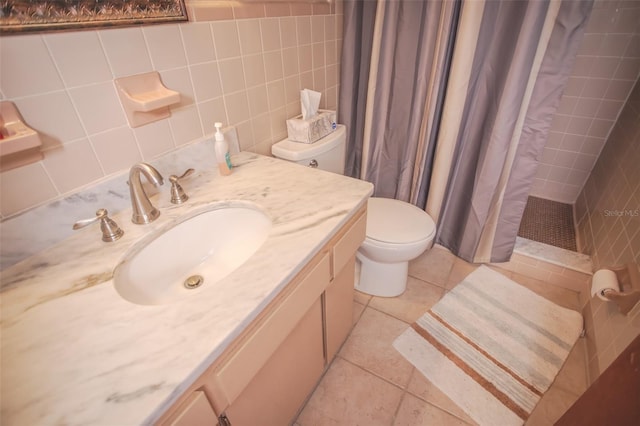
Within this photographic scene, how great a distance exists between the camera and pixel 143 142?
88 cm

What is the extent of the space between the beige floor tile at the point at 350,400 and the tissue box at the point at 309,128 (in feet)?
3.32

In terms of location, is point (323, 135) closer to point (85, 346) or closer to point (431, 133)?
point (431, 133)

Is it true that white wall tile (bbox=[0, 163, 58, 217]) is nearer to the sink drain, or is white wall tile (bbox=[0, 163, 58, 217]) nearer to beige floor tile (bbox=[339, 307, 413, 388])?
the sink drain

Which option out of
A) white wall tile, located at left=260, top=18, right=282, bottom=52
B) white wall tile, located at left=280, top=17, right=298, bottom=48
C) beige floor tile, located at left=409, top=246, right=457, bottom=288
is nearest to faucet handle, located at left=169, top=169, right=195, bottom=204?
white wall tile, located at left=260, top=18, right=282, bottom=52

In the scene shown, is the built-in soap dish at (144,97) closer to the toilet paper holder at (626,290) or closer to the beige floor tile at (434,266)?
the beige floor tile at (434,266)

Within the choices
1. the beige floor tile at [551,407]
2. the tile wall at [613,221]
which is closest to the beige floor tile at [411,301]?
the beige floor tile at [551,407]

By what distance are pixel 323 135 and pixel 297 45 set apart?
0.40 metres

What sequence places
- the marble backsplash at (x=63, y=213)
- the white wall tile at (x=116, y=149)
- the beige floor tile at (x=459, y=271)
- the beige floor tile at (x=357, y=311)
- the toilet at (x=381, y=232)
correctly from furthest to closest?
1. the beige floor tile at (x=459, y=271)
2. the beige floor tile at (x=357, y=311)
3. the toilet at (x=381, y=232)
4. the white wall tile at (x=116, y=149)
5. the marble backsplash at (x=63, y=213)

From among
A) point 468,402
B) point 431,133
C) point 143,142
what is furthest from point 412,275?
point 143,142

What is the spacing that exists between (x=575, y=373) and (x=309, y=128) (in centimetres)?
151

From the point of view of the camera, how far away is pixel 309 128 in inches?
51.6

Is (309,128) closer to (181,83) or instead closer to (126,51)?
(181,83)

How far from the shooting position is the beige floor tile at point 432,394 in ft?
3.70

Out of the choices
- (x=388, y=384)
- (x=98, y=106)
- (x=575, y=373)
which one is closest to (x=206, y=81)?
(x=98, y=106)
